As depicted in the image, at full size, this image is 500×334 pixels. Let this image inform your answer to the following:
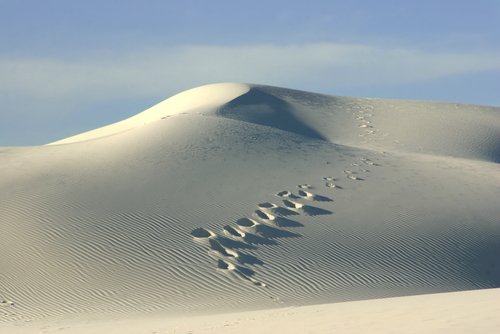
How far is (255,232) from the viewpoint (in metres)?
24.5

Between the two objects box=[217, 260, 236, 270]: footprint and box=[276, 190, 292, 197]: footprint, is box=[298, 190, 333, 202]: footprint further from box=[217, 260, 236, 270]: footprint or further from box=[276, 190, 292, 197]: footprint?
box=[217, 260, 236, 270]: footprint

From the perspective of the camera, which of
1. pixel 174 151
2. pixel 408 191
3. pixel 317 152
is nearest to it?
pixel 408 191

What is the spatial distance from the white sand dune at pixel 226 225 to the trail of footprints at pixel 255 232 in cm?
5

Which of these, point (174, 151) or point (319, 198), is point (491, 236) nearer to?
point (319, 198)

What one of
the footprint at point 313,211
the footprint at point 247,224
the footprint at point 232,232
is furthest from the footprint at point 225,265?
the footprint at point 313,211

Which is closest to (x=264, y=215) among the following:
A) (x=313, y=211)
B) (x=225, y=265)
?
(x=313, y=211)

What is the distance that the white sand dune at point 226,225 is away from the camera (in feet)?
70.3

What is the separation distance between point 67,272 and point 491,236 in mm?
11243

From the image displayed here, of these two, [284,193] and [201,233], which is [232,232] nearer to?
[201,233]

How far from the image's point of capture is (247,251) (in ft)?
76.4

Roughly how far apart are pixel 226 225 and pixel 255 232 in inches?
31.4

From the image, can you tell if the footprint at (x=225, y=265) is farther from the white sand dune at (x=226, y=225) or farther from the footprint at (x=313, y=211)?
the footprint at (x=313, y=211)

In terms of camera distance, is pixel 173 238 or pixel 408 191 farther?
pixel 408 191

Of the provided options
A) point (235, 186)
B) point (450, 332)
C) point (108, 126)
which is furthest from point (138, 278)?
point (108, 126)
